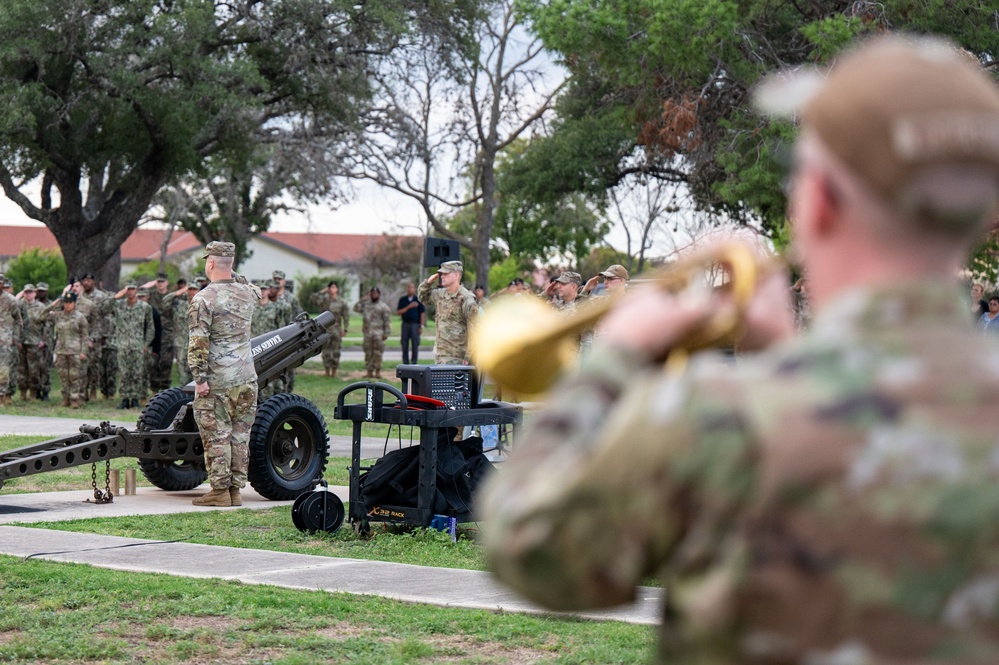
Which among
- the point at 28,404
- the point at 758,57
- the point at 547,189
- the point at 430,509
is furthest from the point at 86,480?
the point at 547,189

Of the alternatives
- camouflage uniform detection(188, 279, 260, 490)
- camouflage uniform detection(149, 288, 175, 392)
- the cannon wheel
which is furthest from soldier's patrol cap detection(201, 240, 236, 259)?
camouflage uniform detection(149, 288, 175, 392)

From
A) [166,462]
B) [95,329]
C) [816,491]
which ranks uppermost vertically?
[95,329]

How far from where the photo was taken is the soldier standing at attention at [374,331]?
27.8 metres

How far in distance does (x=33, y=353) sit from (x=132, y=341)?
2112 millimetres

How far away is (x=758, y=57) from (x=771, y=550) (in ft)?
74.7

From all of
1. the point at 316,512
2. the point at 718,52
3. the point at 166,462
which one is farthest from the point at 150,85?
the point at 316,512

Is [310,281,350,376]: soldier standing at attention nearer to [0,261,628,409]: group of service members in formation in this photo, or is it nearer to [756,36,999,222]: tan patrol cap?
[0,261,628,409]: group of service members in formation

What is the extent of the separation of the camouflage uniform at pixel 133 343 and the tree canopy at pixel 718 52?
8.44 meters

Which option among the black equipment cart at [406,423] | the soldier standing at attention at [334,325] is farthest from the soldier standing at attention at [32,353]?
the black equipment cart at [406,423]

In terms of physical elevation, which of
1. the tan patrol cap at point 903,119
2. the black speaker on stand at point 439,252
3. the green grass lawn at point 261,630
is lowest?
the green grass lawn at point 261,630

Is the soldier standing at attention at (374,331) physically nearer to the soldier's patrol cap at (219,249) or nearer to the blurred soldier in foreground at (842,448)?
the soldier's patrol cap at (219,249)

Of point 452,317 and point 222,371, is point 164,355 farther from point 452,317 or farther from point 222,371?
point 222,371

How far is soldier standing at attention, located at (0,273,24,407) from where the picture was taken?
69.1 feet

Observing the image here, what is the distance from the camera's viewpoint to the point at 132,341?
71.2ft
